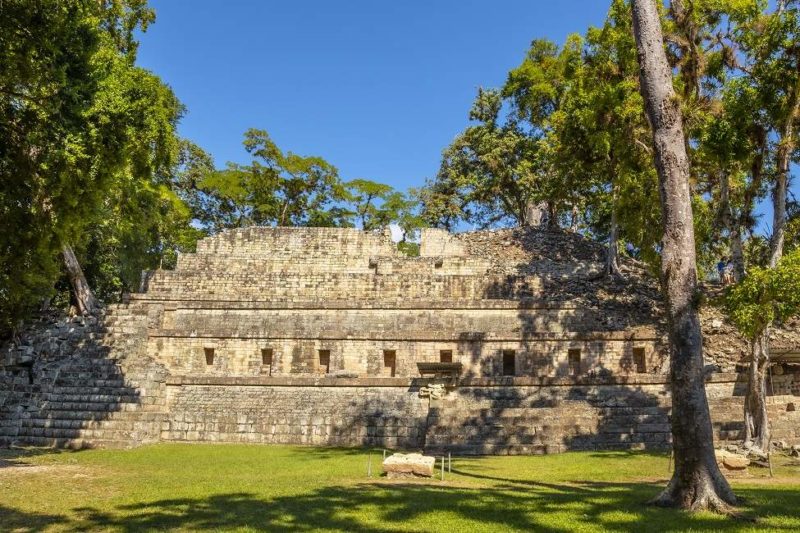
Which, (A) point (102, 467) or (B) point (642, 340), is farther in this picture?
(B) point (642, 340)

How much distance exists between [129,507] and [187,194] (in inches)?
1348

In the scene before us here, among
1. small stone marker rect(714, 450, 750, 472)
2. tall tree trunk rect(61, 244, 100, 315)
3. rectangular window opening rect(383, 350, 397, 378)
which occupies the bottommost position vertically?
small stone marker rect(714, 450, 750, 472)

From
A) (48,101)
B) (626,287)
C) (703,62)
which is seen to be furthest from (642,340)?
(48,101)

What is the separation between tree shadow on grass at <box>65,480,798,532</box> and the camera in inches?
247

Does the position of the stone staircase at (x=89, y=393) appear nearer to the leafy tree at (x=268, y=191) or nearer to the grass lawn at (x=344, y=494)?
the grass lawn at (x=344, y=494)

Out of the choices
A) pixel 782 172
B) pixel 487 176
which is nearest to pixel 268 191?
pixel 487 176

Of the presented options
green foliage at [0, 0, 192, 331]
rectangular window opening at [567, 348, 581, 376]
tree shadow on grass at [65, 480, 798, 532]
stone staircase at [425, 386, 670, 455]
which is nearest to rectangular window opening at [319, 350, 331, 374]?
stone staircase at [425, 386, 670, 455]

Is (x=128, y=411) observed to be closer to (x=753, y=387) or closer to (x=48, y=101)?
(x=48, y=101)

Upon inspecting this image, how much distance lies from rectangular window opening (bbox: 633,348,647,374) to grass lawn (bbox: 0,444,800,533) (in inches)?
269

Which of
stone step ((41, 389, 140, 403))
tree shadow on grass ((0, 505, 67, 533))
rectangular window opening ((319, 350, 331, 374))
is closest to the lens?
tree shadow on grass ((0, 505, 67, 533))

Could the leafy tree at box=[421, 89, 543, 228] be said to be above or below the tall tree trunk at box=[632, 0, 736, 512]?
above

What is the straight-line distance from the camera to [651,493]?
8188mm

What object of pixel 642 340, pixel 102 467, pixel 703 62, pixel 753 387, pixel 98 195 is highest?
pixel 703 62

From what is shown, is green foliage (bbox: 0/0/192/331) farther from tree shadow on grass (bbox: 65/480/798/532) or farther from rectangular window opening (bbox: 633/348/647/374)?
rectangular window opening (bbox: 633/348/647/374)
